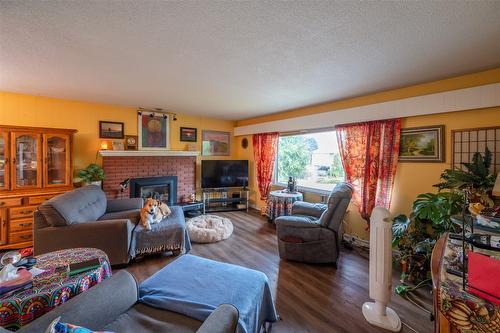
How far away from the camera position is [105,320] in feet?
3.62

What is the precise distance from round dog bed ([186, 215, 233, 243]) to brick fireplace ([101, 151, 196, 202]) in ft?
4.12

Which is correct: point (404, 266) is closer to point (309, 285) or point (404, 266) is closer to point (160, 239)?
point (309, 285)

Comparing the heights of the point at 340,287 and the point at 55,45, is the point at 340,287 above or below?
below

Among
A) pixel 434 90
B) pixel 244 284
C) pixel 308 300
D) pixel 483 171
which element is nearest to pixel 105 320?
pixel 244 284

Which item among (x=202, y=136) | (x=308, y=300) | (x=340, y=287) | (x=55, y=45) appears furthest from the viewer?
(x=202, y=136)

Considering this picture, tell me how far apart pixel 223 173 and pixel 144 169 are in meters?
1.71

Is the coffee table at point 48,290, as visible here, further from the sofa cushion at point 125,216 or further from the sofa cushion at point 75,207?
the sofa cushion at point 125,216

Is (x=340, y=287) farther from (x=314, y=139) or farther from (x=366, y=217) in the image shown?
(x=314, y=139)

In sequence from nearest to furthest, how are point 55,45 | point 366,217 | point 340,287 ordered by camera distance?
1. point 55,45
2. point 340,287
3. point 366,217

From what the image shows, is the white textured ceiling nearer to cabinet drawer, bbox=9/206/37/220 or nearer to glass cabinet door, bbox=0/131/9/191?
glass cabinet door, bbox=0/131/9/191

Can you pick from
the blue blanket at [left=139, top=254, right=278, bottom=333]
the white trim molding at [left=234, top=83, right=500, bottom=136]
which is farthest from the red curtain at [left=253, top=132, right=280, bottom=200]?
the blue blanket at [left=139, top=254, right=278, bottom=333]

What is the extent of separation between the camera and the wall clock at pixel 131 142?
13.6ft

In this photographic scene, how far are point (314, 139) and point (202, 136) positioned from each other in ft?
8.89

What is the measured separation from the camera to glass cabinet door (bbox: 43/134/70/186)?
3221 mm
